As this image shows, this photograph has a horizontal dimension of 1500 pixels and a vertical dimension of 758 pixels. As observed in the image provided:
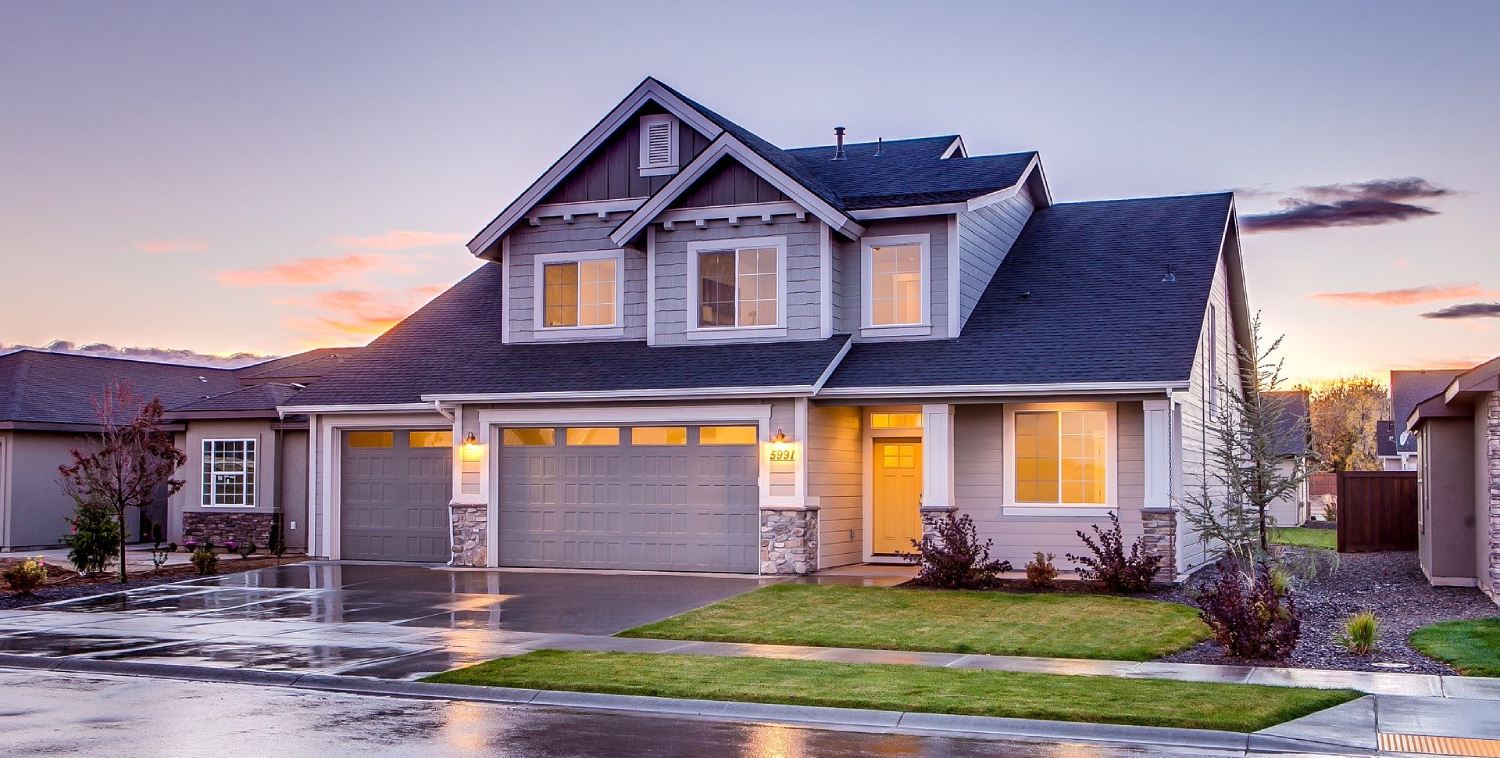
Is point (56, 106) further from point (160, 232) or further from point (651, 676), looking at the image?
point (651, 676)

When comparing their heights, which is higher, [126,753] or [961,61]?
[961,61]

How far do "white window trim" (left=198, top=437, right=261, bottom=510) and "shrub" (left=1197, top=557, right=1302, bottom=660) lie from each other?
68.9 feet

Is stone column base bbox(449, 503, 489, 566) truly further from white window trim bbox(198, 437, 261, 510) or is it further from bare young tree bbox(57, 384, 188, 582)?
white window trim bbox(198, 437, 261, 510)

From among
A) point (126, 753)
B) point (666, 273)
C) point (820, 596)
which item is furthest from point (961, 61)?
point (126, 753)

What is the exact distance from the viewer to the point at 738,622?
632 inches

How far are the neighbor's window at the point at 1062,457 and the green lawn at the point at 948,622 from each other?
326 cm

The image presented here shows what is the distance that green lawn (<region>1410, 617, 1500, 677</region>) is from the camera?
40.7 feet

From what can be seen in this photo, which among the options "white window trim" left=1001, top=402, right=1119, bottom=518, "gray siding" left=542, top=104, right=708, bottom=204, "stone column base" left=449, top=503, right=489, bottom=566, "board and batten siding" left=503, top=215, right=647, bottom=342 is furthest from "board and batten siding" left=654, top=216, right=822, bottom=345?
"stone column base" left=449, top=503, right=489, bottom=566

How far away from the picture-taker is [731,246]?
23.2 metres

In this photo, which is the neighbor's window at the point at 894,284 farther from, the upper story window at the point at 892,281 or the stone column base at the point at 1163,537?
the stone column base at the point at 1163,537

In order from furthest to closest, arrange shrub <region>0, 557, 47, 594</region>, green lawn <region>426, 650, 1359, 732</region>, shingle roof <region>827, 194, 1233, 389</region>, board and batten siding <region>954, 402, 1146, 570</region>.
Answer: board and batten siding <region>954, 402, 1146, 570</region> → shingle roof <region>827, 194, 1233, 389</region> → shrub <region>0, 557, 47, 594</region> → green lawn <region>426, 650, 1359, 732</region>

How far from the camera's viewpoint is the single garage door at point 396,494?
24.9 metres

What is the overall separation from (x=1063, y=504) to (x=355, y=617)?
10.9 m

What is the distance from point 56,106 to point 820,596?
16.6m
